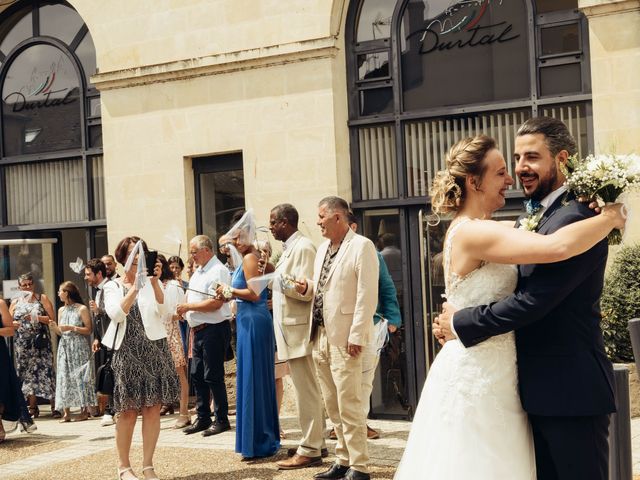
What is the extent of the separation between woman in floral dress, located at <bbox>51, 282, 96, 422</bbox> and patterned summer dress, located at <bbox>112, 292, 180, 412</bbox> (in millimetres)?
4354

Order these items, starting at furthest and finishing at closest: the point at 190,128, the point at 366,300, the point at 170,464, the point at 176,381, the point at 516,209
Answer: the point at 190,128 < the point at 516,209 < the point at 170,464 < the point at 176,381 < the point at 366,300

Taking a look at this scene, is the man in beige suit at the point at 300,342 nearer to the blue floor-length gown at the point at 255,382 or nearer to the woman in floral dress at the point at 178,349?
the blue floor-length gown at the point at 255,382

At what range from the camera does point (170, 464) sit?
841 cm

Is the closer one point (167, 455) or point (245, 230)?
point (245, 230)

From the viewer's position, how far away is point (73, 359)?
1181cm

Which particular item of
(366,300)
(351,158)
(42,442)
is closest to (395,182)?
(351,158)

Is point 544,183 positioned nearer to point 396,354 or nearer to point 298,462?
point 298,462

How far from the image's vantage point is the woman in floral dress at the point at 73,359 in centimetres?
1172

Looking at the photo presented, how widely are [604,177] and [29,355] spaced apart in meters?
9.96

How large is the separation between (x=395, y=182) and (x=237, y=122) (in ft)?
7.16

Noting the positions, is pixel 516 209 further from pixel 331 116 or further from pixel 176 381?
pixel 176 381

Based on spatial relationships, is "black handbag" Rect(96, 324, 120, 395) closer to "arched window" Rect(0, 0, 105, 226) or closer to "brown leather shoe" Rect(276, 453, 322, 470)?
"brown leather shoe" Rect(276, 453, 322, 470)

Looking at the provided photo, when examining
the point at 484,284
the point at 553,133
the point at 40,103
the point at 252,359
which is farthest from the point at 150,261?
the point at 40,103

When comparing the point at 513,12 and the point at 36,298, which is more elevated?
the point at 513,12
